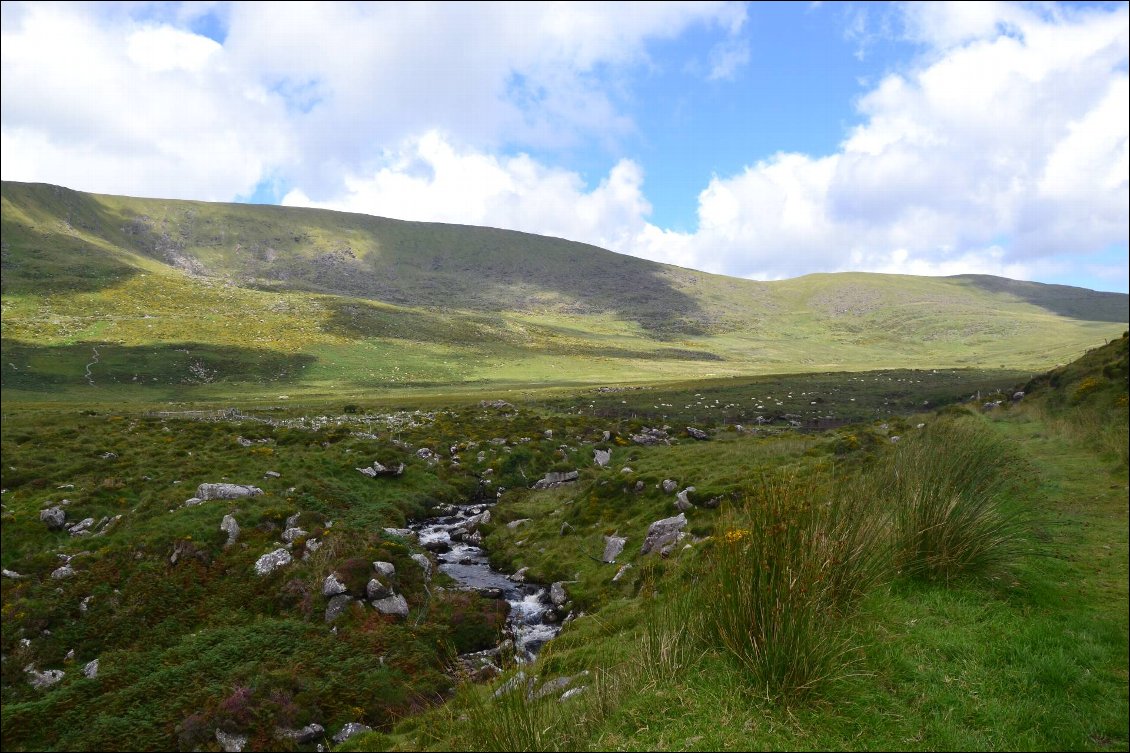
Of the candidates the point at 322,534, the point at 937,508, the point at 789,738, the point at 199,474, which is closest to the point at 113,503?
the point at 199,474

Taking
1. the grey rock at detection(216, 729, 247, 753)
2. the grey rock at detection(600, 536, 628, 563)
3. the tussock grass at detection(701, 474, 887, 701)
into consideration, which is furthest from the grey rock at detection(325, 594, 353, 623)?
the tussock grass at detection(701, 474, 887, 701)

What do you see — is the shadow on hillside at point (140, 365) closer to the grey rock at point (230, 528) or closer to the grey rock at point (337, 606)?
the grey rock at point (230, 528)

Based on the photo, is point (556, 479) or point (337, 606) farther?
point (556, 479)

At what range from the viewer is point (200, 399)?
72250mm

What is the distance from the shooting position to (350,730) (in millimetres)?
11547

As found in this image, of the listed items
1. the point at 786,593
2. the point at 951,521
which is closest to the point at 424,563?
the point at 786,593

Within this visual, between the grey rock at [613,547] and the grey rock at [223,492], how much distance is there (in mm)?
14107

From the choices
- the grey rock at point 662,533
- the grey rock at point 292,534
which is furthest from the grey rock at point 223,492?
the grey rock at point 662,533

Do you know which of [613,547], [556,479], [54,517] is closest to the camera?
[54,517]

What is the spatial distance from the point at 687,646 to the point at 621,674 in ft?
3.16

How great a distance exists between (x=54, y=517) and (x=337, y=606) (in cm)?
1162

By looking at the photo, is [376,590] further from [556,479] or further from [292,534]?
[556,479]

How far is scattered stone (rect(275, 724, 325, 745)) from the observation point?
1128 cm

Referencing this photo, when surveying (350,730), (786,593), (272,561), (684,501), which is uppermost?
(786,593)
